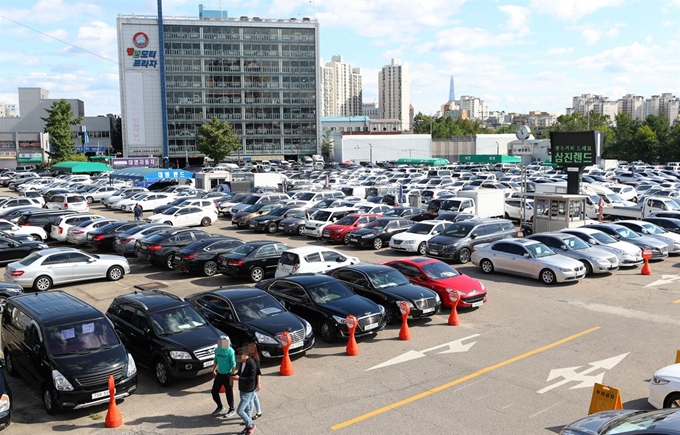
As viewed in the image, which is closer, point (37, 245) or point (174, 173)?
point (37, 245)

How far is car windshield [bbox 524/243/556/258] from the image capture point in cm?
2052

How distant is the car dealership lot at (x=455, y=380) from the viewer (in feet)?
32.0

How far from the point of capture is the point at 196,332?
12.1 m

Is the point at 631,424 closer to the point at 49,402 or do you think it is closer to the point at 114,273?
the point at 49,402

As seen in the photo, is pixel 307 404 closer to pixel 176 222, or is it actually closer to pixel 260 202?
pixel 176 222

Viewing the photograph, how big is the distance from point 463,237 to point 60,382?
55.9 feet

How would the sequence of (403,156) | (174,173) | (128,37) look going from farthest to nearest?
(403,156), (128,37), (174,173)

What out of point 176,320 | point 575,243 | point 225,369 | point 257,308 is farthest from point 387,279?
point 575,243

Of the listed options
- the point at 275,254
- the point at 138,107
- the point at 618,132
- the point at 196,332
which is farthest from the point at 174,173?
the point at 618,132

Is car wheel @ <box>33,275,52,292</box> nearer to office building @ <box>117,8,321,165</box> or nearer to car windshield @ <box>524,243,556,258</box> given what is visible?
car windshield @ <box>524,243,556,258</box>

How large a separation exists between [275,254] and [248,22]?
104 metres

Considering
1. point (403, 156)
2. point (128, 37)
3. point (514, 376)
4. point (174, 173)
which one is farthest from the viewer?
point (403, 156)

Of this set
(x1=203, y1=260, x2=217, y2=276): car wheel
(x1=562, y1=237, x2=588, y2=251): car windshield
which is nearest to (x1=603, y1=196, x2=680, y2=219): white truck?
(x1=562, y1=237, x2=588, y2=251): car windshield

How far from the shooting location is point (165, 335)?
1191 cm
